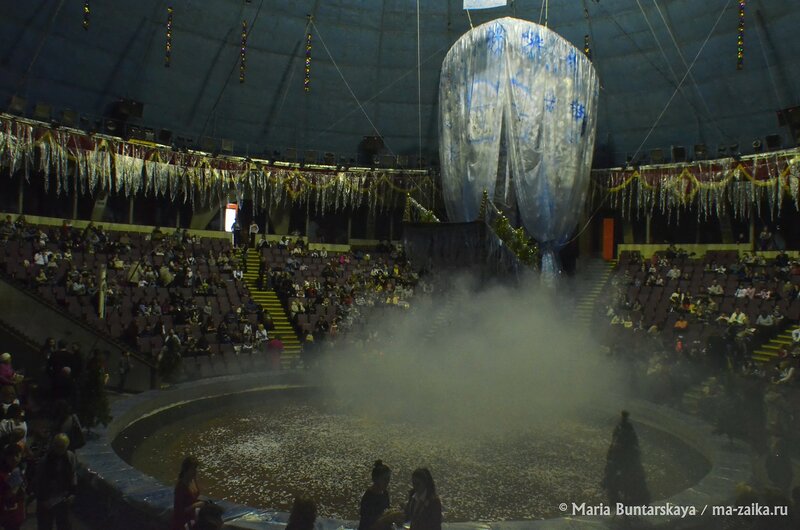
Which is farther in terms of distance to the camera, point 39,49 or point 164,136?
point 164,136

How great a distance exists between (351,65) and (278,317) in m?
12.5

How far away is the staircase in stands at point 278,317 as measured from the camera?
16.2 m

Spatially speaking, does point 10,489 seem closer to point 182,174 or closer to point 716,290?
point 716,290

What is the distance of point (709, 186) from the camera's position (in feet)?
66.8

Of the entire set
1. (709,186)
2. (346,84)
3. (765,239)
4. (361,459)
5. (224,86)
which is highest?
(346,84)

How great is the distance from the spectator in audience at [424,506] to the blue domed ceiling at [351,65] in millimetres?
21486

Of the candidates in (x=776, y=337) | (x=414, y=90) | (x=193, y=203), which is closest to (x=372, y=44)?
(x=414, y=90)

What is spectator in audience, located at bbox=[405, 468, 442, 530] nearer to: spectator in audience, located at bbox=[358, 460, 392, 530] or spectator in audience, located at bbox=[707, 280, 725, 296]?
spectator in audience, located at bbox=[358, 460, 392, 530]

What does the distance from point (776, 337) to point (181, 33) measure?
21.9m

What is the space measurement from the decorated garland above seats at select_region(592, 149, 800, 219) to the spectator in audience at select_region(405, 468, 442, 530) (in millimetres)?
19107

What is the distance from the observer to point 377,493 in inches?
160

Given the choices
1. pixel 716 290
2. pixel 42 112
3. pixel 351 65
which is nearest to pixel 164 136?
pixel 42 112

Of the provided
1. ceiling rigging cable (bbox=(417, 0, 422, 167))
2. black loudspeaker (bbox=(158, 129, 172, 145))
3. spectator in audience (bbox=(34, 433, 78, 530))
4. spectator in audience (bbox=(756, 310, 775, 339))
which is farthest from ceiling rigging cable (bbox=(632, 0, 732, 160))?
spectator in audience (bbox=(34, 433, 78, 530))

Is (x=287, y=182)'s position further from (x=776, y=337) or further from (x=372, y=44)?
(x=776, y=337)
